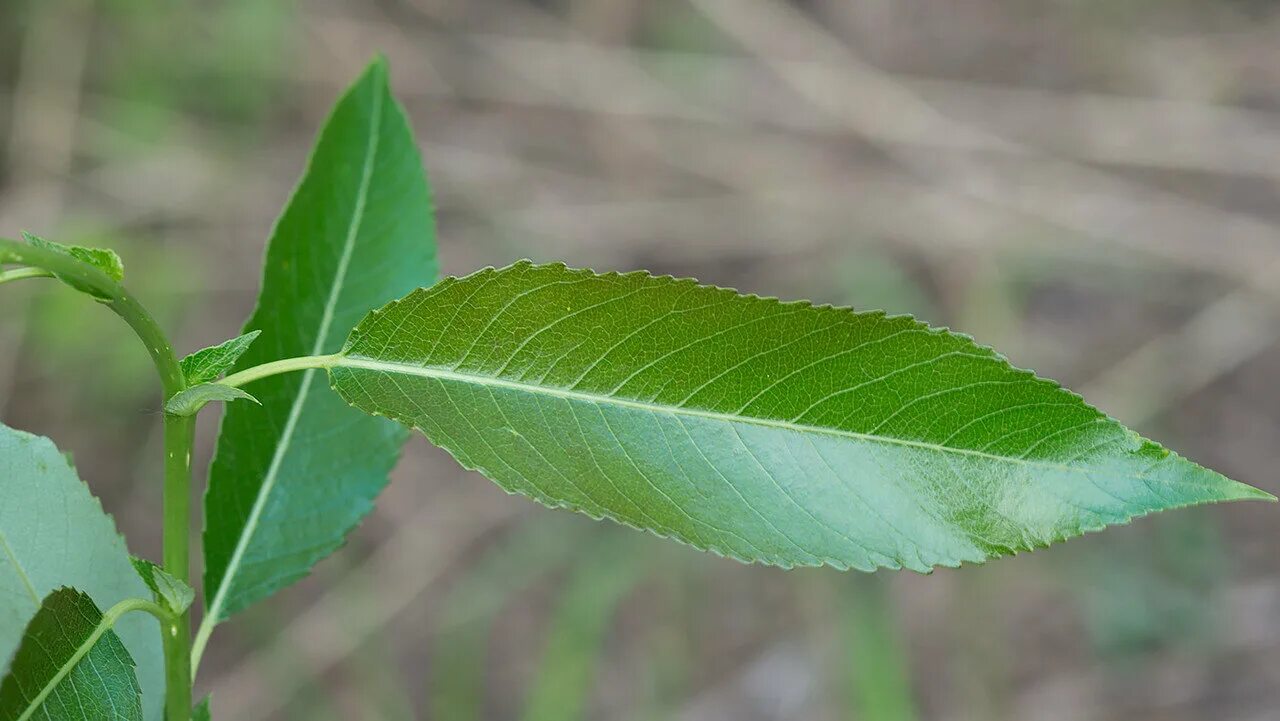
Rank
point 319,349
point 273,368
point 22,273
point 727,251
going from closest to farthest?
1. point 22,273
2. point 273,368
3. point 319,349
4. point 727,251

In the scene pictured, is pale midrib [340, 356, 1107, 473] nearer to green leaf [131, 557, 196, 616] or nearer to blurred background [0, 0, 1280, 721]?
green leaf [131, 557, 196, 616]

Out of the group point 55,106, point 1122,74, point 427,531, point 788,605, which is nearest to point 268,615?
point 427,531

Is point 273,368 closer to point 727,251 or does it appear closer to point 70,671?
point 70,671

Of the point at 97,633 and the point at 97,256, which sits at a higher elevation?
the point at 97,256

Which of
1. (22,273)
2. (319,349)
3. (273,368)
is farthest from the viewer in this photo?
(319,349)

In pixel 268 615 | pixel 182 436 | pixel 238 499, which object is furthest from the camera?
pixel 268 615

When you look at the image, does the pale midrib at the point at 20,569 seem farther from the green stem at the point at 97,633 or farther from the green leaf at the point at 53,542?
the green stem at the point at 97,633

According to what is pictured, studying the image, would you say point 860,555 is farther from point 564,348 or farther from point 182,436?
point 182,436

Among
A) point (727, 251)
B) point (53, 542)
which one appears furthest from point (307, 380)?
point (727, 251)
